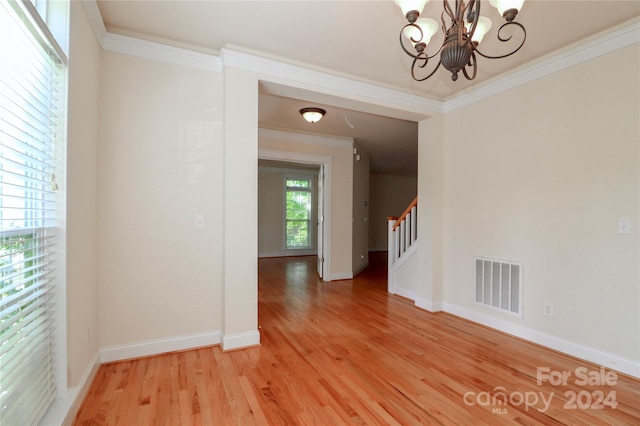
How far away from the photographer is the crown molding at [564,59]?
2.30 metres

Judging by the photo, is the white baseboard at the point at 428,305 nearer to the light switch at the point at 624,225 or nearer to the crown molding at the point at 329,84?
the light switch at the point at 624,225

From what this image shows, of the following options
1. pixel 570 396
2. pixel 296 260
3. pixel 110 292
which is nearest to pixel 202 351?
pixel 110 292

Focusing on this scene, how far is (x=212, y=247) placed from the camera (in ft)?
8.98

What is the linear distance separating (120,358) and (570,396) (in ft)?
10.7

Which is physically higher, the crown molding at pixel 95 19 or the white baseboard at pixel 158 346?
the crown molding at pixel 95 19

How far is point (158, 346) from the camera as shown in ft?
8.38

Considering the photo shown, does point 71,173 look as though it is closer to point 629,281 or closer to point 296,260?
point 629,281

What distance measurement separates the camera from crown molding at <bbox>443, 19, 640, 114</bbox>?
2299 mm

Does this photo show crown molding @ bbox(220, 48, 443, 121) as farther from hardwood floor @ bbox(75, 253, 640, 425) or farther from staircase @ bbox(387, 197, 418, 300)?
hardwood floor @ bbox(75, 253, 640, 425)

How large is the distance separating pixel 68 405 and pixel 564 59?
4.36m

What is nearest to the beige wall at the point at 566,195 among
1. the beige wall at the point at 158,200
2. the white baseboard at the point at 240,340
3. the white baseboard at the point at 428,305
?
the white baseboard at the point at 428,305

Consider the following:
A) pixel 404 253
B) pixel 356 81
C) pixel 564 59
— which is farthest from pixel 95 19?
pixel 404 253

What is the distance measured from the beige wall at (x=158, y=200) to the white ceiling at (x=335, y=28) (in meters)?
0.37

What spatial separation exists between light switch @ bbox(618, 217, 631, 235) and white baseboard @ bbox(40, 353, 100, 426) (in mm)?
3803
